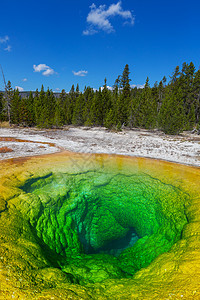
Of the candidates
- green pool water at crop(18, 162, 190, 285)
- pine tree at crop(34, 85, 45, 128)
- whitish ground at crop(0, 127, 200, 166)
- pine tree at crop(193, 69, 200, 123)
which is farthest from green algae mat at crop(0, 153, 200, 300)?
pine tree at crop(193, 69, 200, 123)

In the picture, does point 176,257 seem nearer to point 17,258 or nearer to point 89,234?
point 17,258

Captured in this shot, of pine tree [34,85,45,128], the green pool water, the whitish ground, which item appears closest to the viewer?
the green pool water

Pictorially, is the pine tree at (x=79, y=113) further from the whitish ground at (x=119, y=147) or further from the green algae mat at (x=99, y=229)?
the green algae mat at (x=99, y=229)

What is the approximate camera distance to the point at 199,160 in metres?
13.3

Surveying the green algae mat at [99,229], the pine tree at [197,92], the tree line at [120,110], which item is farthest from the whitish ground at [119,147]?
the pine tree at [197,92]

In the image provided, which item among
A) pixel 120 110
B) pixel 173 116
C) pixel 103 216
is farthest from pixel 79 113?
pixel 103 216

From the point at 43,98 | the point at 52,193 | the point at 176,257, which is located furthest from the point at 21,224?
the point at 43,98

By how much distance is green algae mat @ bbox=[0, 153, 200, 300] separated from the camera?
138 inches

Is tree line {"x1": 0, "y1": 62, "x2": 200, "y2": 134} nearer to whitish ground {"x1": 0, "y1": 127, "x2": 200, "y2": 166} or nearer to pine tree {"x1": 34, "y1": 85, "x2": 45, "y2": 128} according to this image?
pine tree {"x1": 34, "y1": 85, "x2": 45, "y2": 128}

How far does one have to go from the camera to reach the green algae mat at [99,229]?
3.51 meters

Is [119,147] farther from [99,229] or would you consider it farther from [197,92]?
[197,92]

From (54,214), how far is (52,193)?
1138 mm

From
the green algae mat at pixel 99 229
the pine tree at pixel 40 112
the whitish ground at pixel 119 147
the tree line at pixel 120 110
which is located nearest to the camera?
the green algae mat at pixel 99 229

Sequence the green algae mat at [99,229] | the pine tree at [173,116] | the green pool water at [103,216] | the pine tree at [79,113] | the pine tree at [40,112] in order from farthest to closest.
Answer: the pine tree at [79,113], the pine tree at [40,112], the pine tree at [173,116], the green pool water at [103,216], the green algae mat at [99,229]
